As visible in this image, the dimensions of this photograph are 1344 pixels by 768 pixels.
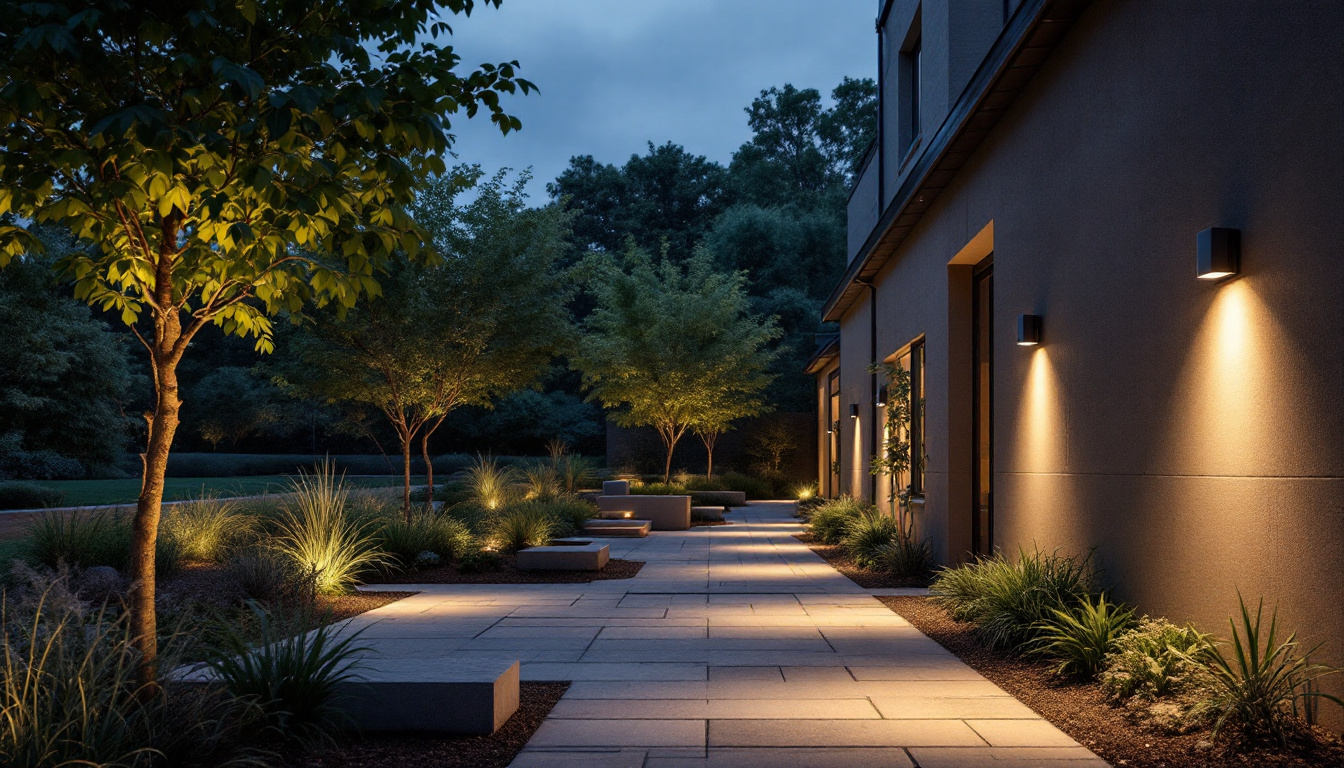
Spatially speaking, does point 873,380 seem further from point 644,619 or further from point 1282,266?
point 1282,266

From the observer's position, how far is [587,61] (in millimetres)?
190250

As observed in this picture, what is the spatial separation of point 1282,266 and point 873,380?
10769 mm

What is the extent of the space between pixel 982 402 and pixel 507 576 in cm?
525

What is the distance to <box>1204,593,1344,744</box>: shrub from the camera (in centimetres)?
373

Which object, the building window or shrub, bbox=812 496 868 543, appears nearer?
the building window

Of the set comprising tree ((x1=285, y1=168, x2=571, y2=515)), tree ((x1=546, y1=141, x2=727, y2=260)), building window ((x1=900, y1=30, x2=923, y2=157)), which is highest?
tree ((x1=546, y1=141, x2=727, y2=260))

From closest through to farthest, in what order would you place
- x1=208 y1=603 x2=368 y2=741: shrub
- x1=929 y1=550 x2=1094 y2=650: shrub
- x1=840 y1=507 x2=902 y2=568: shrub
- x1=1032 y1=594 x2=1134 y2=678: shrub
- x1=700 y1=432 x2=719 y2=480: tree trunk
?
x1=208 y1=603 x2=368 y2=741: shrub
x1=1032 y1=594 x2=1134 y2=678: shrub
x1=929 y1=550 x2=1094 y2=650: shrub
x1=840 y1=507 x2=902 y2=568: shrub
x1=700 y1=432 x2=719 y2=480: tree trunk

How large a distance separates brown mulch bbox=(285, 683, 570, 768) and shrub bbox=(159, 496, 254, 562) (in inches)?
225

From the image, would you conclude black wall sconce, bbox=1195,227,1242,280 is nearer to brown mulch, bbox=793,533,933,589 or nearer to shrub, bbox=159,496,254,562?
brown mulch, bbox=793,533,933,589

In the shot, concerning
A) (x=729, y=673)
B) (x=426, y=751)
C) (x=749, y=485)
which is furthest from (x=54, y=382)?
(x=426, y=751)

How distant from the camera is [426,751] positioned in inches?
158

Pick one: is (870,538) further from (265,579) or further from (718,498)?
(718,498)

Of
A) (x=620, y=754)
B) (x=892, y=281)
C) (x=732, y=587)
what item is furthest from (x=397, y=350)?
(x=620, y=754)

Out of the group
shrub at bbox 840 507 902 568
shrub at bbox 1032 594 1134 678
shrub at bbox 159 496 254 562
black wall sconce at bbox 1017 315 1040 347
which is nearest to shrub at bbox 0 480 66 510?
shrub at bbox 159 496 254 562
